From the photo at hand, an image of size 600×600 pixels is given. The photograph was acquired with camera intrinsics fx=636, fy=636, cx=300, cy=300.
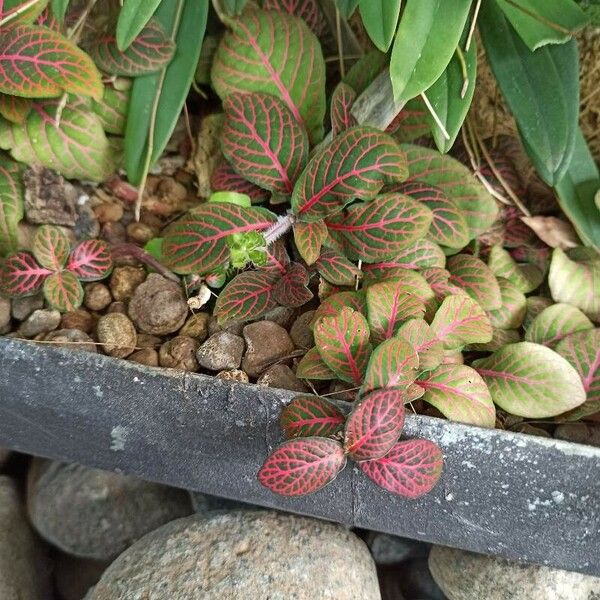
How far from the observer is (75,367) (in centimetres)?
94

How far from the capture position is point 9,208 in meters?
1.06

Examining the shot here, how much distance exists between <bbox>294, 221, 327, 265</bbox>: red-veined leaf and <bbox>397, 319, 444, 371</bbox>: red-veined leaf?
0.19 meters

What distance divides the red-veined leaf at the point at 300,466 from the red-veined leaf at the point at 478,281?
0.37 metres

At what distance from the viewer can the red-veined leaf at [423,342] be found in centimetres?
90

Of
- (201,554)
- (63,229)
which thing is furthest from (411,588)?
(63,229)

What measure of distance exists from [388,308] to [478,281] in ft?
0.67

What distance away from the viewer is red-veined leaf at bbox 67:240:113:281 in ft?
3.39

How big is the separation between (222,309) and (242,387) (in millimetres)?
130

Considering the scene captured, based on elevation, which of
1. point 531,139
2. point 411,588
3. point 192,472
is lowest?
point 411,588

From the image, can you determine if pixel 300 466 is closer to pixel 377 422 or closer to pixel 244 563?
pixel 377 422

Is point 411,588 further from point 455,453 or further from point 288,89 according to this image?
point 288,89

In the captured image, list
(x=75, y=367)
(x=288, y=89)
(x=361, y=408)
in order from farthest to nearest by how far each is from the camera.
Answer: (x=288, y=89) → (x=75, y=367) → (x=361, y=408)

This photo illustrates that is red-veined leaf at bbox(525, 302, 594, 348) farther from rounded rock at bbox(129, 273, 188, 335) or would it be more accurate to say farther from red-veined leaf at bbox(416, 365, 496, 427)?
rounded rock at bbox(129, 273, 188, 335)

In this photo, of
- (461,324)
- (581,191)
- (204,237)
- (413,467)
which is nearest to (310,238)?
(204,237)
